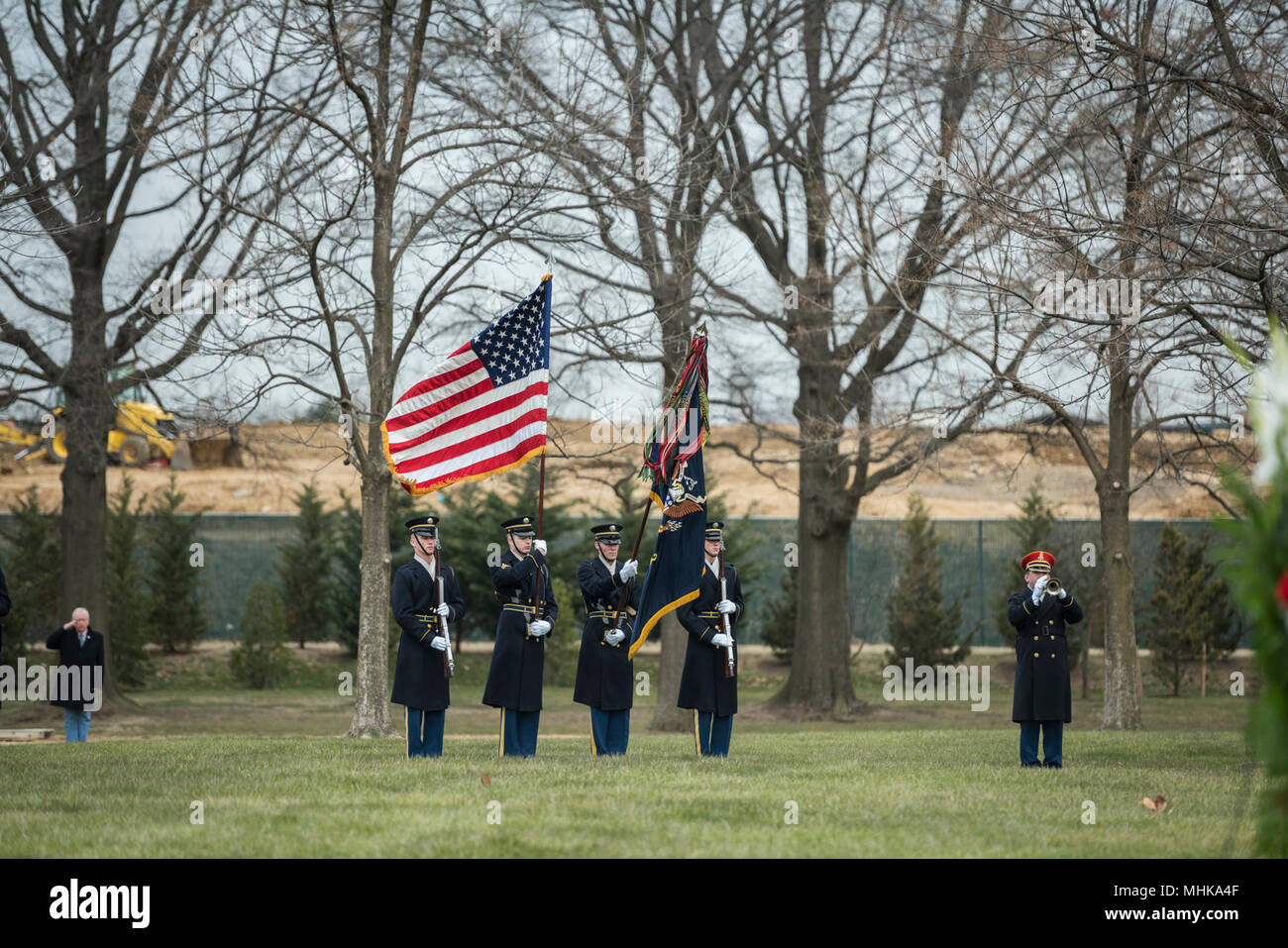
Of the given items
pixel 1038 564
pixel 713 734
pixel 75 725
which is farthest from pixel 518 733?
pixel 75 725

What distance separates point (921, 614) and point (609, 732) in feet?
54.6

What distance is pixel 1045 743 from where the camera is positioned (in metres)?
11.2

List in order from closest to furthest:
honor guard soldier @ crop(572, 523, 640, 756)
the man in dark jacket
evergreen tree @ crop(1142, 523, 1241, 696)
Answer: honor guard soldier @ crop(572, 523, 640, 756)
the man in dark jacket
evergreen tree @ crop(1142, 523, 1241, 696)

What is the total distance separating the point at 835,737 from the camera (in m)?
15.4

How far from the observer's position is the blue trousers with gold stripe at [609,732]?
1155 cm

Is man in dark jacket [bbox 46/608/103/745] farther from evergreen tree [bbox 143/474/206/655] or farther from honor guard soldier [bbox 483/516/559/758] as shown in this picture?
evergreen tree [bbox 143/474/206/655]

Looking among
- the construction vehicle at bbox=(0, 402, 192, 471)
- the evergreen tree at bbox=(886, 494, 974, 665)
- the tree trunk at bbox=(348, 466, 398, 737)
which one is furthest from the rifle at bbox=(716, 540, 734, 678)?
the evergreen tree at bbox=(886, 494, 974, 665)

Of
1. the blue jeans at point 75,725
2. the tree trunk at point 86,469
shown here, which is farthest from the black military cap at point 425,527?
the tree trunk at point 86,469

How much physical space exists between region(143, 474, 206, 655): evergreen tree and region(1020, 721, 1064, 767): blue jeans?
19.8 meters

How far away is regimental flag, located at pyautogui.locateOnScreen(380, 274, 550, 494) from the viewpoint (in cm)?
1101

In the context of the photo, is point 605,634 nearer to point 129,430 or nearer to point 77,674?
point 77,674

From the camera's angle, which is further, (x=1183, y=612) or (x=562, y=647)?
(x=562, y=647)
